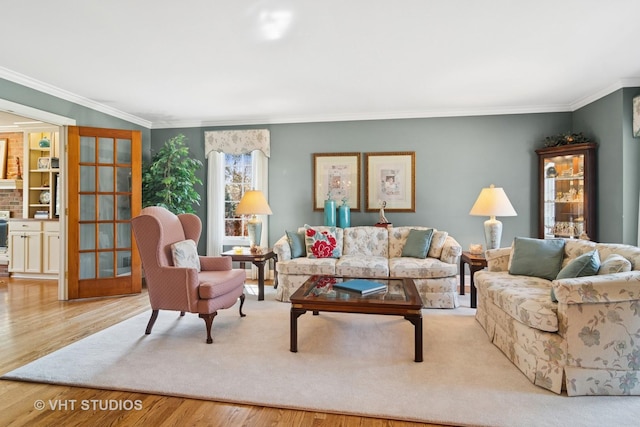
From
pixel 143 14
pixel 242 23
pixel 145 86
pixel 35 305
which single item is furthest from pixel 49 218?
pixel 242 23

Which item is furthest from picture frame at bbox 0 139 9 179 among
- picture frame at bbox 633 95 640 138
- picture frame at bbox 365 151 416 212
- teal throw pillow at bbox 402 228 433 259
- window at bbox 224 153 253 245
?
picture frame at bbox 633 95 640 138

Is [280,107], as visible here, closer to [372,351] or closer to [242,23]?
[242,23]

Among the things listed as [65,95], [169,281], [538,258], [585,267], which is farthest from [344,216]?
[65,95]

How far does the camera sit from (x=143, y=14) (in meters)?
2.60

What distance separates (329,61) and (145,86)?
222 centimetres

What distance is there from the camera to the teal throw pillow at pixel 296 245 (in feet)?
15.1

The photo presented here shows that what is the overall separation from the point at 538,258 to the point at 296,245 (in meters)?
2.65

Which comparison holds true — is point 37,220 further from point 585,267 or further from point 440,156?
point 585,267

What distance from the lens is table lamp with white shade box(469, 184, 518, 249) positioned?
422cm

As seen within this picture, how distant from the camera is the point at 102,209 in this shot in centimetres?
470

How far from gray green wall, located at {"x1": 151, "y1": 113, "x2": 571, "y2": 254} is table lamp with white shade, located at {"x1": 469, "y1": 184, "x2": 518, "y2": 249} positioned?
84 centimetres

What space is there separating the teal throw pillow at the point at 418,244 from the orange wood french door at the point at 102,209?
354 centimetres

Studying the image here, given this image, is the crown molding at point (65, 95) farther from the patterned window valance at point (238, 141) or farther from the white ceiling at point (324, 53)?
the patterned window valance at point (238, 141)

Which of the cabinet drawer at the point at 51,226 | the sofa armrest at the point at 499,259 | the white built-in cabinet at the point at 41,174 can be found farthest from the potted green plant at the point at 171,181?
the sofa armrest at the point at 499,259
